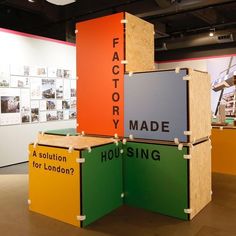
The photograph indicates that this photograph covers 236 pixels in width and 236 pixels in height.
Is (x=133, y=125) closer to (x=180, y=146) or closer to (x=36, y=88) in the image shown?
(x=180, y=146)

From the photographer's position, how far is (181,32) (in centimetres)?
899

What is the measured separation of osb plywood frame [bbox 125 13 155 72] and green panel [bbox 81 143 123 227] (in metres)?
1.18

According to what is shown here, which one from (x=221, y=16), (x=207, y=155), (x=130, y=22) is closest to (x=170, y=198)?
(x=207, y=155)

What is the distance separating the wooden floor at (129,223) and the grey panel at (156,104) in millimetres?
970

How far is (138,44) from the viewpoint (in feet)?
13.6

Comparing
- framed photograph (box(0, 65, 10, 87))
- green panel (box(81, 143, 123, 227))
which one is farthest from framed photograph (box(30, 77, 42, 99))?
green panel (box(81, 143, 123, 227))

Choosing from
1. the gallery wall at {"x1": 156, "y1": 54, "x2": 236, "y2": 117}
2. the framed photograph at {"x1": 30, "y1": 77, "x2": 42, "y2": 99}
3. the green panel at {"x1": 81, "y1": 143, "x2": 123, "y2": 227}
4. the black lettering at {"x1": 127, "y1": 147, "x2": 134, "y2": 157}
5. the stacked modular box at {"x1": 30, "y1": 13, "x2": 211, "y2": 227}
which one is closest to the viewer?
the green panel at {"x1": 81, "y1": 143, "x2": 123, "y2": 227}

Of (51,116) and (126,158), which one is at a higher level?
(51,116)

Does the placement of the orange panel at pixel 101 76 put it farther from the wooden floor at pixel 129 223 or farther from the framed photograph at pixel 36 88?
the framed photograph at pixel 36 88

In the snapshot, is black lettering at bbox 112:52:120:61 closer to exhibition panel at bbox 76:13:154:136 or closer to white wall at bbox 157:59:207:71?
exhibition panel at bbox 76:13:154:136

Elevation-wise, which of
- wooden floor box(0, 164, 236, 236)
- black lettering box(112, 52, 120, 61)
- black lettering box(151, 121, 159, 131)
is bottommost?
wooden floor box(0, 164, 236, 236)

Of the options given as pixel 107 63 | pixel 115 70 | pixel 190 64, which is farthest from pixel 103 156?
pixel 190 64

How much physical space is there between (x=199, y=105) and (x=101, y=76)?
140 centimetres

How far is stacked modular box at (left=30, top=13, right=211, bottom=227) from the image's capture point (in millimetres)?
3449
